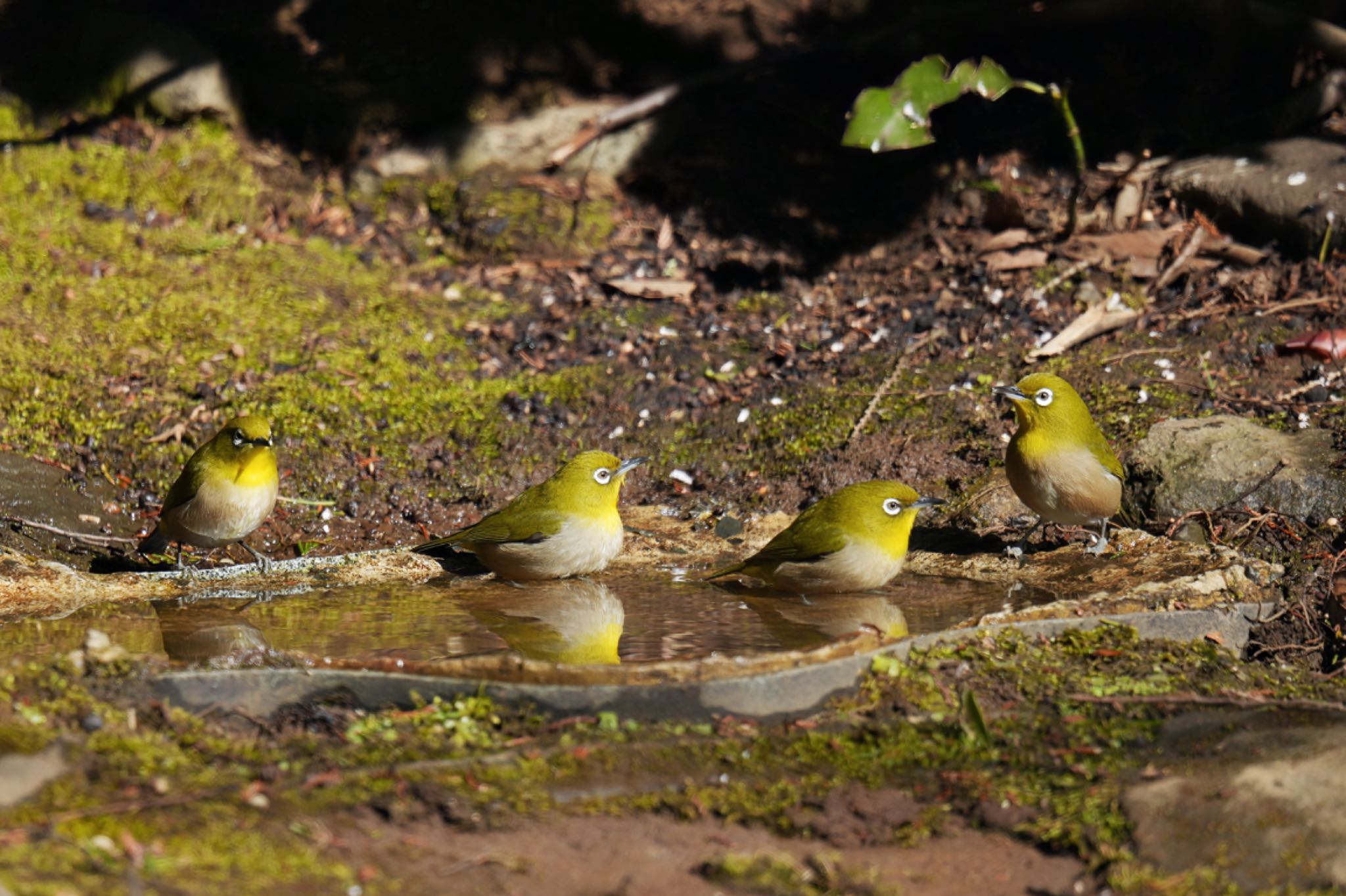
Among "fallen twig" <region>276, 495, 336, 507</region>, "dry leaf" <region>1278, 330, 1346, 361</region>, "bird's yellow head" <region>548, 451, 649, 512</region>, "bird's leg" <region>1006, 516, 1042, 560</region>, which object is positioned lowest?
"fallen twig" <region>276, 495, 336, 507</region>

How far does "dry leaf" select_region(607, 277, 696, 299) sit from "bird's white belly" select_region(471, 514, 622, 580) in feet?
13.5

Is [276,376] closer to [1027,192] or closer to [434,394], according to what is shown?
[434,394]

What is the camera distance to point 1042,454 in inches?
225

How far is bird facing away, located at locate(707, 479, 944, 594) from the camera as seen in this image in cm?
543

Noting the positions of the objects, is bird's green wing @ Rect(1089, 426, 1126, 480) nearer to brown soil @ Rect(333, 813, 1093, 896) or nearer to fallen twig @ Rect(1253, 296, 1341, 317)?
brown soil @ Rect(333, 813, 1093, 896)

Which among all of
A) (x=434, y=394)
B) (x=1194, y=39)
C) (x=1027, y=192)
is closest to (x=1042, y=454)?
(x=434, y=394)

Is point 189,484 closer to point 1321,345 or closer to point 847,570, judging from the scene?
point 847,570

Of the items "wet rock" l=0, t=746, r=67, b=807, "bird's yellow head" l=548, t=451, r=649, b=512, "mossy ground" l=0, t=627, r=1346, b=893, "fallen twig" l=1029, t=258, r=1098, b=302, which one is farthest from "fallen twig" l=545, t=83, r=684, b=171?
"wet rock" l=0, t=746, r=67, b=807

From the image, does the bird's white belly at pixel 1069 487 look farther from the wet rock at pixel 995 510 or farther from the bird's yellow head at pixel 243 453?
the bird's yellow head at pixel 243 453

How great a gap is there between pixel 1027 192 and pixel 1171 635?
612cm

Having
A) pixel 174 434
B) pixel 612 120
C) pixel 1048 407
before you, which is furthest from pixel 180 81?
pixel 1048 407

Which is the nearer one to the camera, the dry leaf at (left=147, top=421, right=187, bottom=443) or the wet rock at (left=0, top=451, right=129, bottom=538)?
the wet rock at (left=0, top=451, right=129, bottom=538)

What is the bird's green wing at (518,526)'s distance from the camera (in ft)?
19.3

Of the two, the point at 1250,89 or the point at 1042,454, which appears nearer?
the point at 1042,454
